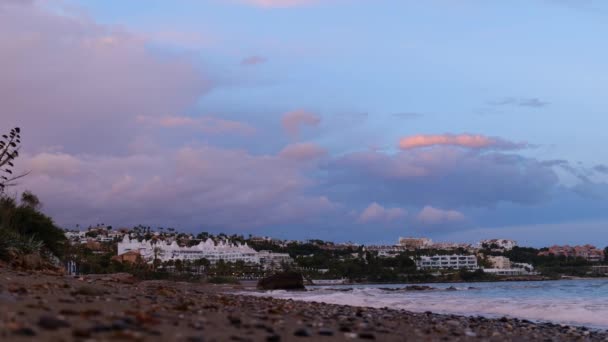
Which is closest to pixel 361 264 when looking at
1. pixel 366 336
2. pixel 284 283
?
pixel 284 283

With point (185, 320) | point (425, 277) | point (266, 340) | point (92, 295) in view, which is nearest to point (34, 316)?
point (185, 320)

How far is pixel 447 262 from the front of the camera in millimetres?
176750

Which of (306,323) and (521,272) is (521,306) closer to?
(306,323)

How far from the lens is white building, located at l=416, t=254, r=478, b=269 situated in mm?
172750

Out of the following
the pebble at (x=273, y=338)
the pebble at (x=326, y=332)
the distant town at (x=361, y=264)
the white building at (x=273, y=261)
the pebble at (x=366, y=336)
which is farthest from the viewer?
the white building at (x=273, y=261)

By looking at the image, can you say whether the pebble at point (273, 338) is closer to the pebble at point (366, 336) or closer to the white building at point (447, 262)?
the pebble at point (366, 336)

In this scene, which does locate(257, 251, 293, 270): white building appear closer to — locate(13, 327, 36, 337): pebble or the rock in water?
the rock in water

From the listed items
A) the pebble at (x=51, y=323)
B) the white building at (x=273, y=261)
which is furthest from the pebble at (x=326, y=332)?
the white building at (x=273, y=261)

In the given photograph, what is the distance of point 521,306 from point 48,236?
21.5m

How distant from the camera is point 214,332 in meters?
7.44

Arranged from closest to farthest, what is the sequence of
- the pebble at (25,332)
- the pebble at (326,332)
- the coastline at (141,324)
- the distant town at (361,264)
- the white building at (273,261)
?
the pebble at (25,332)
the coastline at (141,324)
the pebble at (326,332)
the distant town at (361,264)
the white building at (273,261)

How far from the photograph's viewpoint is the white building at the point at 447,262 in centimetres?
17275

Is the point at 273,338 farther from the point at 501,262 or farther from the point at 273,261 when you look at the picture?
the point at 501,262

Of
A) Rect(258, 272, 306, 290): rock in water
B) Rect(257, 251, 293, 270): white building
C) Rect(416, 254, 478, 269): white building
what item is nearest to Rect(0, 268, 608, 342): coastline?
Rect(258, 272, 306, 290): rock in water
